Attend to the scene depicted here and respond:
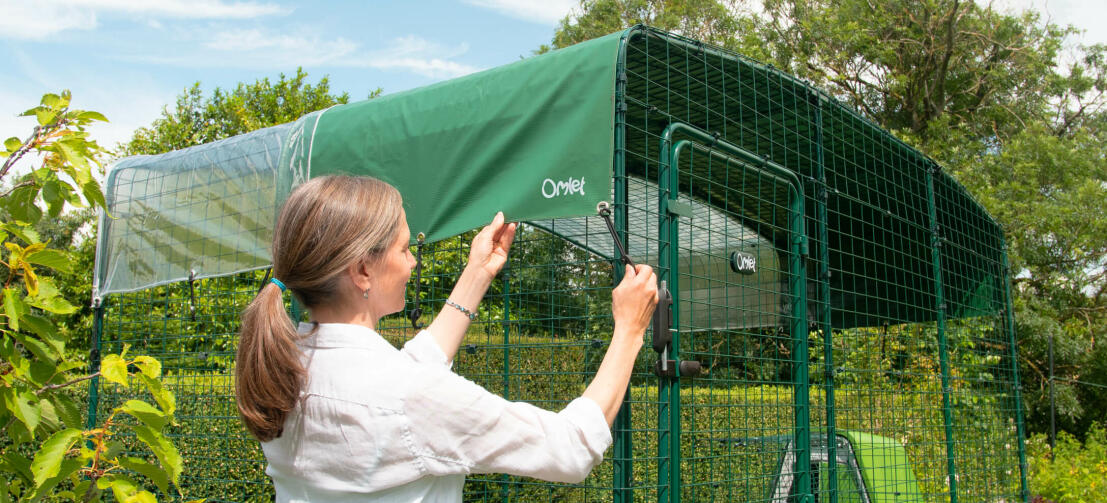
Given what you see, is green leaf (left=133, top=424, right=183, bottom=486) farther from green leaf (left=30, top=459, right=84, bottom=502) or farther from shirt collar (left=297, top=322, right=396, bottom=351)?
shirt collar (left=297, top=322, right=396, bottom=351)

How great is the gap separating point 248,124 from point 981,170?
37.7ft

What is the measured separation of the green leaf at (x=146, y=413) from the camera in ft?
6.63

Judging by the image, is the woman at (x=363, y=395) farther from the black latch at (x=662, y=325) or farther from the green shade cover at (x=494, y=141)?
the green shade cover at (x=494, y=141)

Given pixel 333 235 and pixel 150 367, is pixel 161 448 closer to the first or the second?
pixel 150 367

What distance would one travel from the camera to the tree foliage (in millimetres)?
11727

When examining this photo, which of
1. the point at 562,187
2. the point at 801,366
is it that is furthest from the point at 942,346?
the point at 562,187

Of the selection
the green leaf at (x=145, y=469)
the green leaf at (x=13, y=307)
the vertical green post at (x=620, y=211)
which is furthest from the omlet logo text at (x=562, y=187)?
the green leaf at (x=13, y=307)

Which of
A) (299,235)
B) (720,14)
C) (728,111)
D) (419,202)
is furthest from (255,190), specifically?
Result: (720,14)

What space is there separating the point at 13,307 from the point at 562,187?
4.99ft

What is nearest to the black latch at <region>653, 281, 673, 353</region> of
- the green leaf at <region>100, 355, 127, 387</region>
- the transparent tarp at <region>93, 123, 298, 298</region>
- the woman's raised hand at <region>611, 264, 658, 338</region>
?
the woman's raised hand at <region>611, 264, 658, 338</region>

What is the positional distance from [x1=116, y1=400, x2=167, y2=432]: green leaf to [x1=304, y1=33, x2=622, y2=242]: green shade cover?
780mm

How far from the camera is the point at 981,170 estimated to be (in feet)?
40.4

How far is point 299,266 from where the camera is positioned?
141 centimetres

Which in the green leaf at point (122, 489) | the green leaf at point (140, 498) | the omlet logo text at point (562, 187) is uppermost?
the omlet logo text at point (562, 187)
